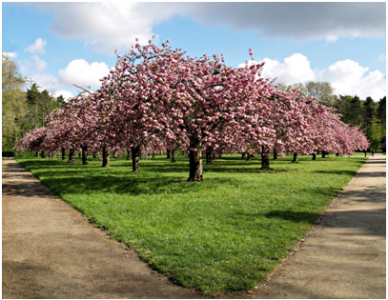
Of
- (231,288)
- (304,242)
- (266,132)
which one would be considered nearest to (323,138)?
(266,132)

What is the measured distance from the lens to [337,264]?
6.14 meters

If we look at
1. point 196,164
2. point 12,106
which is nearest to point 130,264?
point 196,164

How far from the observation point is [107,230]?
28.3 ft

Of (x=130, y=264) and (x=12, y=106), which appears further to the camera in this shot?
(x=12, y=106)

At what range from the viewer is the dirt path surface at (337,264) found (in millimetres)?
5075

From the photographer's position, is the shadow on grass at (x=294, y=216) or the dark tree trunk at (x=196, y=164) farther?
the dark tree trunk at (x=196, y=164)

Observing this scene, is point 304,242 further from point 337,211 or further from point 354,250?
point 337,211

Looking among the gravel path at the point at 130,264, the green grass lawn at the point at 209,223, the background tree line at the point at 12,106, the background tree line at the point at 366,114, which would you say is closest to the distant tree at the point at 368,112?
the background tree line at the point at 366,114

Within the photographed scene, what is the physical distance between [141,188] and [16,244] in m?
8.22

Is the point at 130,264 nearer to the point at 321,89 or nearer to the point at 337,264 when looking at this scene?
the point at 337,264

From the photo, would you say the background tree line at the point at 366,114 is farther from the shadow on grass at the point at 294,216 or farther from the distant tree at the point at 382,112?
the shadow on grass at the point at 294,216

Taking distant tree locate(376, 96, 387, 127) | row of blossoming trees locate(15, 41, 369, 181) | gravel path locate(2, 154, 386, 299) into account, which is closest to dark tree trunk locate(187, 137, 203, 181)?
row of blossoming trees locate(15, 41, 369, 181)

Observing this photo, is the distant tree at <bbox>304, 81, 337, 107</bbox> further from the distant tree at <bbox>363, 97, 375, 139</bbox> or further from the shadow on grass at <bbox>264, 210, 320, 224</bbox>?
the shadow on grass at <bbox>264, 210, 320, 224</bbox>

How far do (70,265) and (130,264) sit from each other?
104 centimetres
